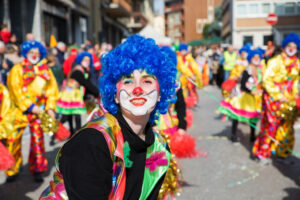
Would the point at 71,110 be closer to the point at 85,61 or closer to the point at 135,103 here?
the point at 85,61

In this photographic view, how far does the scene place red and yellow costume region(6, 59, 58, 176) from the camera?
4836 mm

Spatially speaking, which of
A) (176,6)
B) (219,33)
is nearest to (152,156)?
(219,33)

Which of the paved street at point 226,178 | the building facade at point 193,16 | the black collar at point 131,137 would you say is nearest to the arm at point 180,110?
the paved street at point 226,178

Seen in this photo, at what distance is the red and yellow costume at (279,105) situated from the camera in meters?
5.23

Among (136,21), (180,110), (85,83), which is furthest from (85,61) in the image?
(136,21)

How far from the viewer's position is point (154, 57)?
6.84 feet

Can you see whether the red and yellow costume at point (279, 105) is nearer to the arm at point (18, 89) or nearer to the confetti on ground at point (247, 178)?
the confetti on ground at point (247, 178)

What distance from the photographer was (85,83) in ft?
21.5

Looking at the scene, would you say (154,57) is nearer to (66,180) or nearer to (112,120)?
(112,120)

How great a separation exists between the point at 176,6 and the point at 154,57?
88430mm

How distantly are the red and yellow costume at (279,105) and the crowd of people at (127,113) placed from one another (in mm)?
14

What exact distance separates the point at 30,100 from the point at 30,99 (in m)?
0.09

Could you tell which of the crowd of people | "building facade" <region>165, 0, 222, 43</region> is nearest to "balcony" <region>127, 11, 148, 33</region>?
the crowd of people

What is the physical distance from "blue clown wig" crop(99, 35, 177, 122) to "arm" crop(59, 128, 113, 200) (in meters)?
0.42
